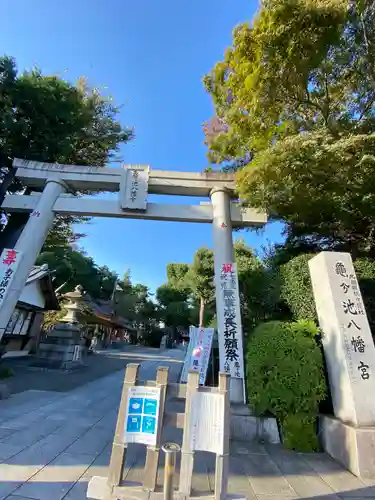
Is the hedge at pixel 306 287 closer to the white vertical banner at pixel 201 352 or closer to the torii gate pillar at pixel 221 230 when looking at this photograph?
the torii gate pillar at pixel 221 230

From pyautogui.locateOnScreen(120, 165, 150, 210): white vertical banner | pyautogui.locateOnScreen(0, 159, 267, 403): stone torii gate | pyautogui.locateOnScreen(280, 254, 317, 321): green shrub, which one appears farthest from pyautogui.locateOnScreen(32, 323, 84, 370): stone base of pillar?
pyautogui.locateOnScreen(280, 254, 317, 321): green shrub

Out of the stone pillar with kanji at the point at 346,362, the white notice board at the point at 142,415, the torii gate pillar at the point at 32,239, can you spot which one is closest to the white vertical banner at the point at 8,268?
the torii gate pillar at the point at 32,239

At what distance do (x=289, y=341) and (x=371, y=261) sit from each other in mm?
3243

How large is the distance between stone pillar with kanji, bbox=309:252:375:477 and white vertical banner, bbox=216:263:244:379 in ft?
5.63

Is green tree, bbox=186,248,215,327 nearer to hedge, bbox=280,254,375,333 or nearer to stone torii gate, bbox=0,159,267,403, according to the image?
stone torii gate, bbox=0,159,267,403

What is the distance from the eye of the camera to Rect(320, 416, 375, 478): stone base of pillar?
11.4 feet

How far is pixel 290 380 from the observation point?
4.46 m

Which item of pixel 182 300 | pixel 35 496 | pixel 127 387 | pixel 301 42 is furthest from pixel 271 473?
pixel 182 300

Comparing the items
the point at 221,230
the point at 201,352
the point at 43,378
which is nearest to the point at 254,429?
the point at 201,352

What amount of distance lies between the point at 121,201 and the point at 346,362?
6.31 m

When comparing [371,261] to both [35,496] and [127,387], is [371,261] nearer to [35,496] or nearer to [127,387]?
[127,387]

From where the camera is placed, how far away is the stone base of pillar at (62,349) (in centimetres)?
1170

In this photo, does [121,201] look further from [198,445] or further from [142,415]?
[198,445]

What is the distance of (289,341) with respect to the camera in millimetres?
4676
